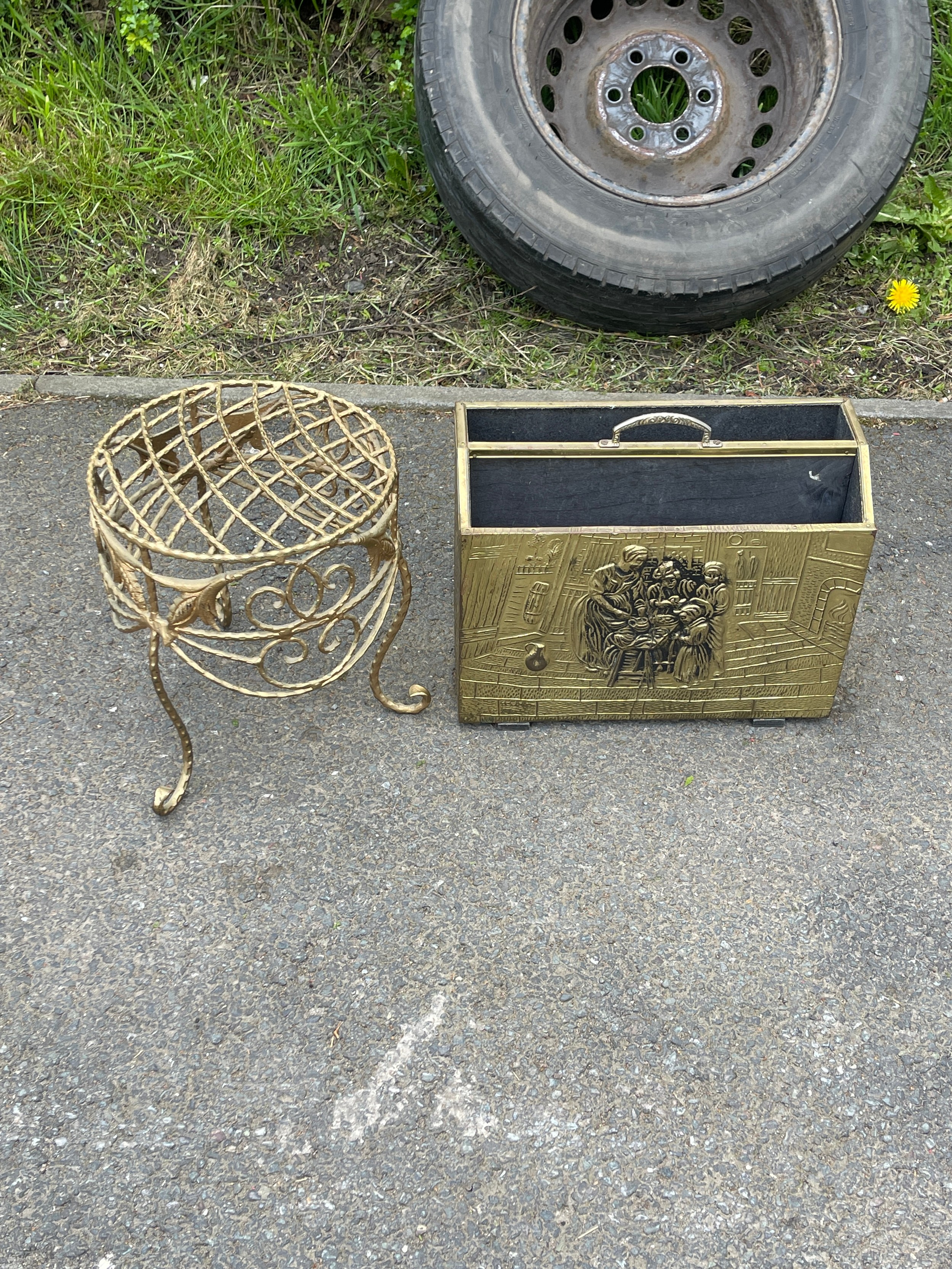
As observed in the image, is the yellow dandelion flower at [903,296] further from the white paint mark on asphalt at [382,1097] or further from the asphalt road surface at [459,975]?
the white paint mark on asphalt at [382,1097]

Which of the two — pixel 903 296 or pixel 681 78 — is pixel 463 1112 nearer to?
pixel 903 296

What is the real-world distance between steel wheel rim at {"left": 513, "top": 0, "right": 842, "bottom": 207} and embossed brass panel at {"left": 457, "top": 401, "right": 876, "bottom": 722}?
4.56ft

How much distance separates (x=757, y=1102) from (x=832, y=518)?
3.86ft

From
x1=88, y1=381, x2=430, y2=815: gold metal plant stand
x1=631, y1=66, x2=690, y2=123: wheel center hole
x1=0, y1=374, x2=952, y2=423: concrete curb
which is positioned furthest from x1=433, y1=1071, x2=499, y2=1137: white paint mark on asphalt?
x1=631, y1=66, x2=690, y2=123: wheel center hole

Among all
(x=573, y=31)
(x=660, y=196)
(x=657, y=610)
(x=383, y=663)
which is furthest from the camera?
(x=573, y=31)

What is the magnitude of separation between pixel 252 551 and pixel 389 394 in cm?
120

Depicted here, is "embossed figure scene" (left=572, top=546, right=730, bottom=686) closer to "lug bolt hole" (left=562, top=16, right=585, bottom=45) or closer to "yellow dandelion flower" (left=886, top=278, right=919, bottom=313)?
"yellow dandelion flower" (left=886, top=278, right=919, bottom=313)

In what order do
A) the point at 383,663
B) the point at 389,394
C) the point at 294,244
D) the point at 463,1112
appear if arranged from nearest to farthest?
the point at 463,1112 → the point at 383,663 → the point at 389,394 → the point at 294,244

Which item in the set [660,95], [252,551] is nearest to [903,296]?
[660,95]

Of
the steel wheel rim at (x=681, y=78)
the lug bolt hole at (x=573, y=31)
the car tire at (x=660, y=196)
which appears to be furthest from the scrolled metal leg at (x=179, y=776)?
the lug bolt hole at (x=573, y=31)

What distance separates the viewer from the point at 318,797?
205 centimetres

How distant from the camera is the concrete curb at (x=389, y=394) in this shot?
2988 mm

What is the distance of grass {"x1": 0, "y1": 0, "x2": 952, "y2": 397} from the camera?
123 inches

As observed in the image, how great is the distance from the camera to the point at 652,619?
6.40ft
